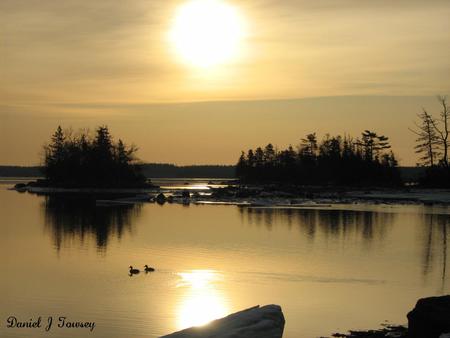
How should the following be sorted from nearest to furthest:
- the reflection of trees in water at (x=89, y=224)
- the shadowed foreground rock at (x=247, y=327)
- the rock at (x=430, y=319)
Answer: the shadowed foreground rock at (x=247, y=327) < the rock at (x=430, y=319) < the reflection of trees in water at (x=89, y=224)

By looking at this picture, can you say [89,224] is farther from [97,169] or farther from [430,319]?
[97,169]

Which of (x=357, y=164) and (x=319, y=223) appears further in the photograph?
(x=357, y=164)

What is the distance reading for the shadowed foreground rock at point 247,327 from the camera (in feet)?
39.3

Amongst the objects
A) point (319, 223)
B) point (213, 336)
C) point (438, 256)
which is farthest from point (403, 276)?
point (319, 223)

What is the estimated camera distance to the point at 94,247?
32.6 m

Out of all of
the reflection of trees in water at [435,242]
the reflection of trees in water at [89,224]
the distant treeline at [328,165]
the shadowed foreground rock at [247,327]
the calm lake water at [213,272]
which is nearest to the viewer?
the shadowed foreground rock at [247,327]

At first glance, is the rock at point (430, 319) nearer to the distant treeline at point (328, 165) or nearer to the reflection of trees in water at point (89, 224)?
the reflection of trees in water at point (89, 224)

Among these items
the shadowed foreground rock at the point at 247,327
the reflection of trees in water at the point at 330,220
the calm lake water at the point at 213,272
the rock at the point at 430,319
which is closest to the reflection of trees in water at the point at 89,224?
the calm lake water at the point at 213,272

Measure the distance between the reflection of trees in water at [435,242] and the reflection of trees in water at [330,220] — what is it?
2.69 meters

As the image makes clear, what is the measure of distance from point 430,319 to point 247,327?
3812 mm

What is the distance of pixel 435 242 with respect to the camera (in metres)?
35.2

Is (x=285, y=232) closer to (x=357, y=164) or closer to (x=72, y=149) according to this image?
(x=357, y=164)

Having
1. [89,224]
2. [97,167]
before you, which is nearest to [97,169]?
[97,167]

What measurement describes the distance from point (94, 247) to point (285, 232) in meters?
12.8
